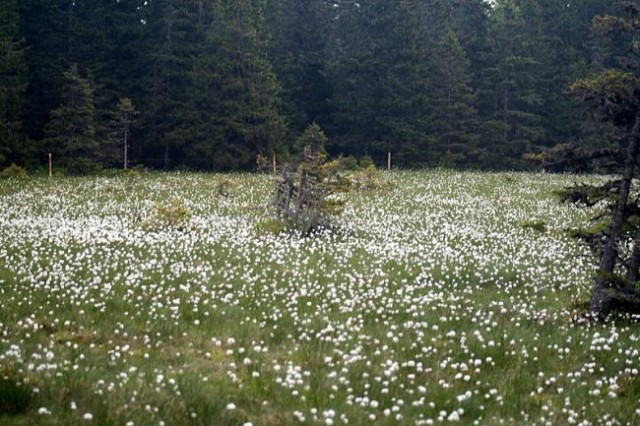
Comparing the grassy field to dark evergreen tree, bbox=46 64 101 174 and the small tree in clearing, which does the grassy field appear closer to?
the small tree in clearing

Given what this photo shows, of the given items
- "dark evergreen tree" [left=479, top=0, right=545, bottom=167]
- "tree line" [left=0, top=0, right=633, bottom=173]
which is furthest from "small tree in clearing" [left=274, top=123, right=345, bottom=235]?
"dark evergreen tree" [left=479, top=0, right=545, bottom=167]

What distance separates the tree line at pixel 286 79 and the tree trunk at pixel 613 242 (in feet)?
128

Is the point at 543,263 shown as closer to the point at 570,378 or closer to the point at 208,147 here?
the point at 570,378

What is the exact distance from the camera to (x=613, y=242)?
10.7 m

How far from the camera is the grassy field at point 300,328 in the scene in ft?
24.0

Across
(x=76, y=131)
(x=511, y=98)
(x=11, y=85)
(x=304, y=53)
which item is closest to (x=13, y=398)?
(x=76, y=131)

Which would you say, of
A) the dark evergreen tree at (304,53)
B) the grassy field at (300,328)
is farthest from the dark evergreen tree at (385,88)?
the grassy field at (300,328)

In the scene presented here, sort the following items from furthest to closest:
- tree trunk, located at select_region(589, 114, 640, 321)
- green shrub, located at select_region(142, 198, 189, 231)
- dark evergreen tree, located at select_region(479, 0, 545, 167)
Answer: dark evergreen tree, located at select_region(479, 0, 545, 167) < green shrub, located at select_region(142, 198, 189, 231) < tree trunk, located at select_region(589, 114, 640, 321)

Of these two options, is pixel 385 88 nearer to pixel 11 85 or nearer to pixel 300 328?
pixel 11 85

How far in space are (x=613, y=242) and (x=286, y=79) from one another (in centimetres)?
5659

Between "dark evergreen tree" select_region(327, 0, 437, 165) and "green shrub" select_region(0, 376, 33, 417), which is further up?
"dark evergreen tree" select_region(327, 0, 437, 165)

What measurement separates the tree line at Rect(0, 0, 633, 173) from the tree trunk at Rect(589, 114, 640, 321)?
3890 cm

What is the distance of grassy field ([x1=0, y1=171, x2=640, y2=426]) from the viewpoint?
7.32 metres

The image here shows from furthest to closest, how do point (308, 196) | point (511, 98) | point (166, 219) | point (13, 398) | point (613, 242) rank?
1. point (511, 98)
2. point (308, 196)
3. point (166, 219)
4. point (613, 242)
5. point (13, 398)
